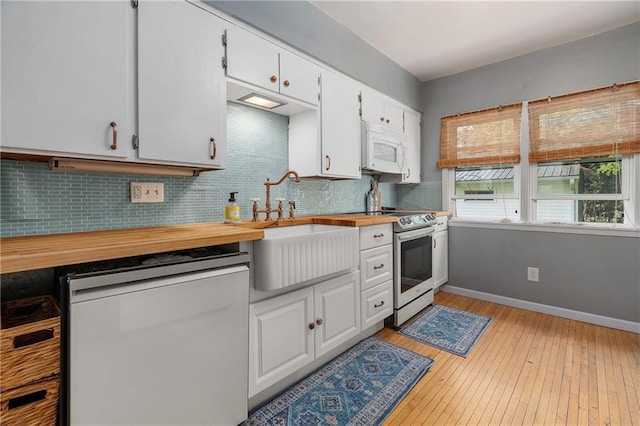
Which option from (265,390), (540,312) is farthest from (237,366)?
(540,312)

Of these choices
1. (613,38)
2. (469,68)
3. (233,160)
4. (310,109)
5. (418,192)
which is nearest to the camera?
(233,160)

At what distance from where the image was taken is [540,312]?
2887 mm

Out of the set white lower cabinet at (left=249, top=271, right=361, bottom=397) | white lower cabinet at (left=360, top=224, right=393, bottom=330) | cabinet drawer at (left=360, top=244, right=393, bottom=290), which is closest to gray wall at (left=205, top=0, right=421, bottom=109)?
white lower cabinet at (left=360, top=224, right=393, bottom=330)

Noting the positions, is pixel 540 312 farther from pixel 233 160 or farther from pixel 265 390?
pixel 233 160

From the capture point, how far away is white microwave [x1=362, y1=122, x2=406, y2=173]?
2.69 metres

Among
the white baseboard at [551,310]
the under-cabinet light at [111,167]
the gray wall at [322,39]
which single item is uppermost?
the gray wall at [322,39]

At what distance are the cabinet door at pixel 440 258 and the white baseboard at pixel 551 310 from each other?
9.4 inches

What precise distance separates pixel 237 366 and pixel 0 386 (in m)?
0.77

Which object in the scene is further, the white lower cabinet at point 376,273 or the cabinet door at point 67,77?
the white lower cabinet at point 376,273

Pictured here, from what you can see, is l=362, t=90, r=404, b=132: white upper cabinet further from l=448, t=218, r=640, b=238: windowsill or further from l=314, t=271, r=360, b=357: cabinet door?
l=314, t=271, r=360, b=357: cabinet door

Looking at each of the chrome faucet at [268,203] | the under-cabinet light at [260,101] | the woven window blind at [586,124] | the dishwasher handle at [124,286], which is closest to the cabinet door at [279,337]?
the dishwasher handle at [124,286]

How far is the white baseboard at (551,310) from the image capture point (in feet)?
8.19

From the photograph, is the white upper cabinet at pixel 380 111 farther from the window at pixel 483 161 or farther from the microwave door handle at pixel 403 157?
the window at pixel 483 161

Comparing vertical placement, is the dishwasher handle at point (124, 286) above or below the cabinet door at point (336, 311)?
above
